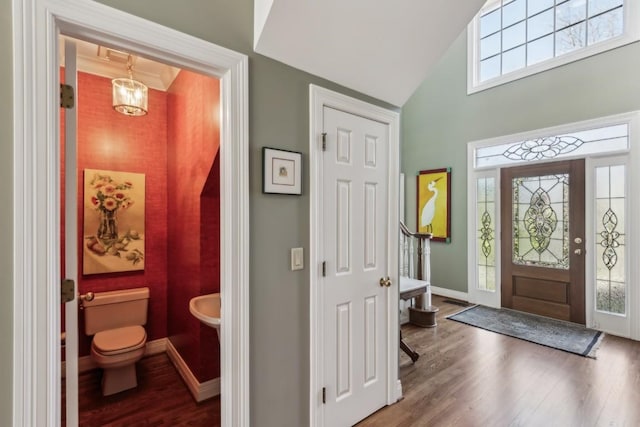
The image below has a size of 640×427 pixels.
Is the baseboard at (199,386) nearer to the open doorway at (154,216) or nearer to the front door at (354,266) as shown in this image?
the open doorway at (154,216)

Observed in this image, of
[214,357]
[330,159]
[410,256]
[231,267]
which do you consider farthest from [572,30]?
[214,357]

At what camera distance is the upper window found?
11.9 feet

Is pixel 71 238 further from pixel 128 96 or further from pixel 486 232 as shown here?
pixel 486 232

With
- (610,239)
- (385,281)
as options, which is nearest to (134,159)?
(385,281)

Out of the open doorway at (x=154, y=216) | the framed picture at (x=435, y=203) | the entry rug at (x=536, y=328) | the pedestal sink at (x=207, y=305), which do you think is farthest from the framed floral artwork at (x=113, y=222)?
the framed picture at (x=435, y=203)

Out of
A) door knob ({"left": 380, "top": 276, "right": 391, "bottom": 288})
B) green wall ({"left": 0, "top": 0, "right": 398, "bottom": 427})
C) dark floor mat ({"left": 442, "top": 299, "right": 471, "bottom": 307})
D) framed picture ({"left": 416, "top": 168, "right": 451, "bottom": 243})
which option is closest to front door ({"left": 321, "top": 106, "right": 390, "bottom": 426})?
door knob ({"left": 380, "top": 276, "right": 391, "bottom": 288})

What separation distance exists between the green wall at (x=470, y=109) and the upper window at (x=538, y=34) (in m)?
0.13

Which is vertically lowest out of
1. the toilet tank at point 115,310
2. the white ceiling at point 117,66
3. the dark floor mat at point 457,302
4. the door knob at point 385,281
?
the dark floor mat at point 457,302

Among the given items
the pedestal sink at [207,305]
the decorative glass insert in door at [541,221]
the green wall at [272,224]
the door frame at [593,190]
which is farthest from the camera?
the decorative glass insert in door at [541,221]

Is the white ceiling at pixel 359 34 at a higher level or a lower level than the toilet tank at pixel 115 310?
higher

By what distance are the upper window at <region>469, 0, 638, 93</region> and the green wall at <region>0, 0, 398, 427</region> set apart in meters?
3.98

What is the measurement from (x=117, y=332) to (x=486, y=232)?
4.81 metres

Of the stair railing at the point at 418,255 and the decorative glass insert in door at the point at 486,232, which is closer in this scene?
the stair railing at the point at 418,255

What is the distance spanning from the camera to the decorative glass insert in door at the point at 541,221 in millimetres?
3922
